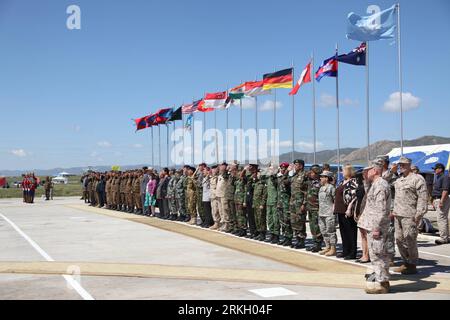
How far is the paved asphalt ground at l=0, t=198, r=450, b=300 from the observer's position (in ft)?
22.1

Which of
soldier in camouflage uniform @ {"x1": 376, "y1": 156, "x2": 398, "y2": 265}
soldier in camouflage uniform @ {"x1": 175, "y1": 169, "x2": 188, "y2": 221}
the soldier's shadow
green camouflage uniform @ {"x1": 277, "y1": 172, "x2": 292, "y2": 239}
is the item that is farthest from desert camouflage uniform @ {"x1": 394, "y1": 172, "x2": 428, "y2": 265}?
soldier in camouflage uniform @ {"x1": 175, "y1": 169, "x2": 188, "y2": 221}

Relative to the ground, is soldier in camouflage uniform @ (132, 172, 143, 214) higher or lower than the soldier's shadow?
higher

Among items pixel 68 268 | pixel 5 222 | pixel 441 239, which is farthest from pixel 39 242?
pixel 441 239

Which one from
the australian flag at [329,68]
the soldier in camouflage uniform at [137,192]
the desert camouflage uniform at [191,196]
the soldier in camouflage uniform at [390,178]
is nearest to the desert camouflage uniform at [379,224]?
the soldier in camouflage uniform at [390,178]

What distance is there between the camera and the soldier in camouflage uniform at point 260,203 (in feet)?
39.6

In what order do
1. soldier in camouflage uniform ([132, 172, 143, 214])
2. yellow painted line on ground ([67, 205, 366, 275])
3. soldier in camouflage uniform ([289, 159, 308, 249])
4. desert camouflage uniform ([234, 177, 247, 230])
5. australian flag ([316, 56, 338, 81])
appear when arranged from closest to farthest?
yellow painted line on ground ([67, 205, 366, 275]) → soldier in camouflage uniform ([289, 159, 308, 249]) → desert camouflage uniform ([234, 177, 247, 230]) → australian flag ([316, 56, 338, 81]) → soldier in camouflage uniform ([132, 172, 143, 214])

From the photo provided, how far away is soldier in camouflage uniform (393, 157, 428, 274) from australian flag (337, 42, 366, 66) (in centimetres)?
821

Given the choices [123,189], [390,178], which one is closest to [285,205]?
[390,178]

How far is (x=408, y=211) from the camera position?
808 centimetres

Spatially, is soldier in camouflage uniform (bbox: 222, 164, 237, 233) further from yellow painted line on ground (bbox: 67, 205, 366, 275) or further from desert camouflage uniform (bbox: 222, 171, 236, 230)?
yellow painted line on ground (bbox: 67, 205, 366, 275)

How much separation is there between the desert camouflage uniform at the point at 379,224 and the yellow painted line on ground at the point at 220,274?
432 millimetres

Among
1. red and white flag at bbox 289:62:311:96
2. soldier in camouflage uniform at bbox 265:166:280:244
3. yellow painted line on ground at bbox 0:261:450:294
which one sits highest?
red and white flag at bbox 289:62:311:96

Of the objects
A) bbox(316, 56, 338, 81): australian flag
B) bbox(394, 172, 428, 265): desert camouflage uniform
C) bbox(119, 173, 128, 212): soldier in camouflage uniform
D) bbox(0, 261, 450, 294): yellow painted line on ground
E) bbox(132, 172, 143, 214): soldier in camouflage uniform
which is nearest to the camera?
bbox(0, 261, 450, 294): yellow painted line on ground

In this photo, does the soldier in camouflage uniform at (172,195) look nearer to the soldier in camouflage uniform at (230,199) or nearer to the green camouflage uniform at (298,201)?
the soldier in camouflage uniform at (230,199)
